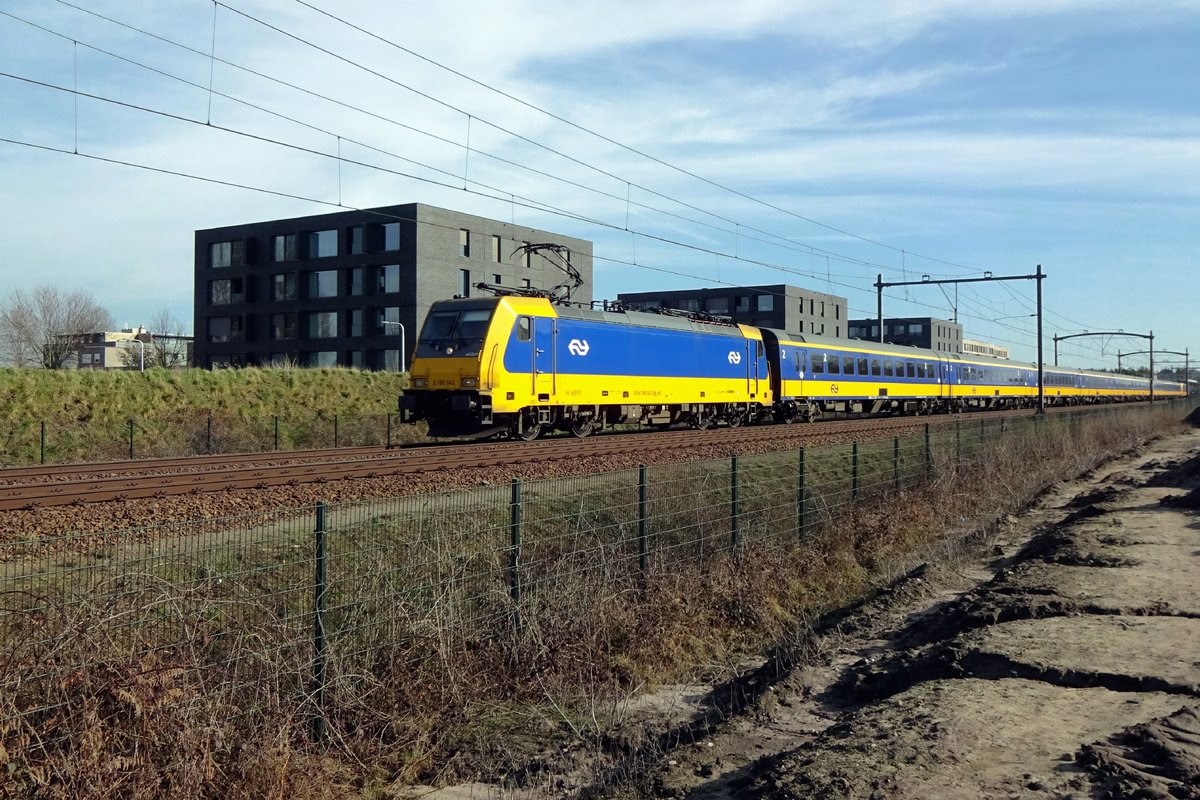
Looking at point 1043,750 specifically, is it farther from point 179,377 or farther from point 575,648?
point 179,377

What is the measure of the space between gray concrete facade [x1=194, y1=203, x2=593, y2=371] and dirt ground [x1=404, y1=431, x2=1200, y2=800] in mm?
44385

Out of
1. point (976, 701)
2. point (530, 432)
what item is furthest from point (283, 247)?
point (976, 701)

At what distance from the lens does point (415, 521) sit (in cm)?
1019

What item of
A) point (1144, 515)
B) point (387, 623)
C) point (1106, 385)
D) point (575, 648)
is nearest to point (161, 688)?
point (387, 623)

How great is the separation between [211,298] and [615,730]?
64445 millimetres

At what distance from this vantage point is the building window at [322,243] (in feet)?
196

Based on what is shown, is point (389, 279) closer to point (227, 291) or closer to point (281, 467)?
point (227, 291)

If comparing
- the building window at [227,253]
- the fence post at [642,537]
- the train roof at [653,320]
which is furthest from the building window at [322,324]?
the fence post at [642,537]

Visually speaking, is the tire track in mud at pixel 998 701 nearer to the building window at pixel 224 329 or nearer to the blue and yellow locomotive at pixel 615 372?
the blue and yellow locomotive at pixel 615 372

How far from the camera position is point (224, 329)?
64.6 metres

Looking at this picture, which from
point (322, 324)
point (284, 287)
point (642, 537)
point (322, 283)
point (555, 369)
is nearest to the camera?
point (642, 537)

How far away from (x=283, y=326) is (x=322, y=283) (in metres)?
4.35

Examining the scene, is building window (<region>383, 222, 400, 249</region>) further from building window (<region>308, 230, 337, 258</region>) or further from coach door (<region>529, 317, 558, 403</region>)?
coach door (<region>529, 317, 558, 403</region>)

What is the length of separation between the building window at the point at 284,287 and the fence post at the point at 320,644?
2312 inches
